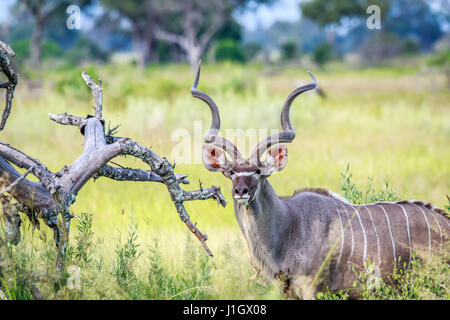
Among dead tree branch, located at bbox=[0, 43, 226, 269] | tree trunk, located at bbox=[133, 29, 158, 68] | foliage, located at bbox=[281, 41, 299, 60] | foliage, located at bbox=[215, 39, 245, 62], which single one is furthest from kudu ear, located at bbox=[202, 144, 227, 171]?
tree trunk, located at bbox=[133, 29, 158, 68]

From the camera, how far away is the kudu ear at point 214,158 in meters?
3.92

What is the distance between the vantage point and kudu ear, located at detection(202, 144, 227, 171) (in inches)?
154

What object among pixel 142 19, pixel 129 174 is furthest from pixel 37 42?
pixel 129 174

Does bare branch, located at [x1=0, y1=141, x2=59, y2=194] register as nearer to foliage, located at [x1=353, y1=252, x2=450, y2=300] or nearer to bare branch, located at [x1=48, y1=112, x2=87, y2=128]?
bare branch, located at [x1=48, y1=112, x2=87, y2=128]

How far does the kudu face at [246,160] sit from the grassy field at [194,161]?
447mm

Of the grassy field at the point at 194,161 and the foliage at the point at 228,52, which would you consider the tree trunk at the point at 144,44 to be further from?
the grassy field at the point at 194,161

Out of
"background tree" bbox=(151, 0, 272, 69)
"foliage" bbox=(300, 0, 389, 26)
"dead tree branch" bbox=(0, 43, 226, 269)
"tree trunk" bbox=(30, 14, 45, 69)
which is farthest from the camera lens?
"background tree" bbox=(151, 0, 272, 69)

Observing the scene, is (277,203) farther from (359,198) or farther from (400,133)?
(400,133)

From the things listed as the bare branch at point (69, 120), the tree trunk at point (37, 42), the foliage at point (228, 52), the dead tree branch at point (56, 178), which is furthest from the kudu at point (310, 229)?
the tree trunk at point (37, 42)

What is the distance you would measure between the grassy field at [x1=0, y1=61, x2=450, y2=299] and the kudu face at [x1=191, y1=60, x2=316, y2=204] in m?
0.45

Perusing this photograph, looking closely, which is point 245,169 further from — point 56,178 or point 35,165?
point 35,165

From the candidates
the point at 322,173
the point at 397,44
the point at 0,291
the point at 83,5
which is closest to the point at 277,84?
the point at 322,173

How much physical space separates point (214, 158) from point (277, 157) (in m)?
0.42

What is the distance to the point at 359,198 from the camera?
4.84 metres
